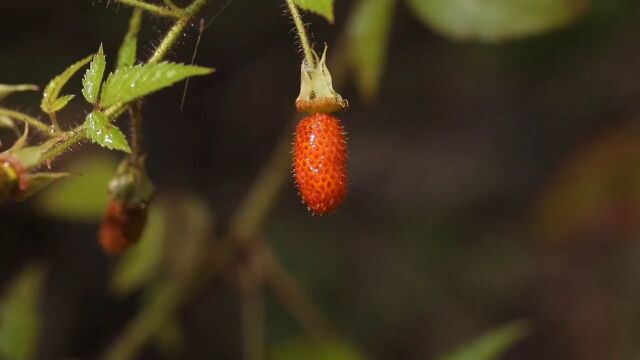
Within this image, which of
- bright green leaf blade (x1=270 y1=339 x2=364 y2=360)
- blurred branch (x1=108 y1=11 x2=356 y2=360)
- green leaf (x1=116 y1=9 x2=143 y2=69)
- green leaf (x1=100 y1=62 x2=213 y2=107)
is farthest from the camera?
blurred branch (x1=108 y1=11 x2=356 y2=360)

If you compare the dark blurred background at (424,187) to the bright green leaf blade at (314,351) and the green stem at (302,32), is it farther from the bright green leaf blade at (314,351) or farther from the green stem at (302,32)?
the green stem at (302,32)

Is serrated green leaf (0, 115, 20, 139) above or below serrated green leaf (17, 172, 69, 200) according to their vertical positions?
above

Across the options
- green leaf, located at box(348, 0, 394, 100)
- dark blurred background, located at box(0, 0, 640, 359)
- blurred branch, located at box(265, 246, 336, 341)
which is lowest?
blurred branch, located at box(265, 246, 336, 341)

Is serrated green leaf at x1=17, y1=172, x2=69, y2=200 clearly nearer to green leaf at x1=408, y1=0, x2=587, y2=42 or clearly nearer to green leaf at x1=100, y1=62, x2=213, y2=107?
green leaf at x1=100, y1=62, x2=213, y2=107

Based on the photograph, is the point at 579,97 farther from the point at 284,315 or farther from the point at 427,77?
the point at 284,315

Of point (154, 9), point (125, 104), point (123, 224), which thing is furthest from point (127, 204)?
point (154, 9)

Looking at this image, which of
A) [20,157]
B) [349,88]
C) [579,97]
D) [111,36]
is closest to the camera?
[20,157]

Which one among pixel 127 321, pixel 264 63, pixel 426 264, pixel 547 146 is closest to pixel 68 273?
pixel 127 321

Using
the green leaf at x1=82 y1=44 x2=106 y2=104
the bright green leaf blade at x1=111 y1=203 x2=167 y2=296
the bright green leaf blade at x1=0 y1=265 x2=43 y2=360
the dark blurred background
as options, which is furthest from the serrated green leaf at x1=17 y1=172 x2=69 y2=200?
the dark blurred background
